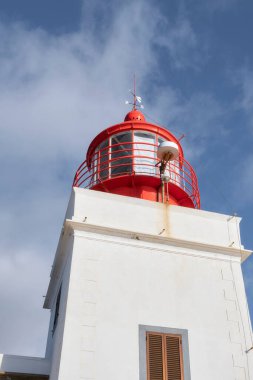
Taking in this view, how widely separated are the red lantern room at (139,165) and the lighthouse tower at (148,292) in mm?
86

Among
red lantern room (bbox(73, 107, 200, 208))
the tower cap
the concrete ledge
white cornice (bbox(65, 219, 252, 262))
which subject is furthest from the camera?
the tower cap

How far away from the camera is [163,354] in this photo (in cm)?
984

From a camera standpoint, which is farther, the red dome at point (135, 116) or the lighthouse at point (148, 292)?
the red dome at point (135, 116)

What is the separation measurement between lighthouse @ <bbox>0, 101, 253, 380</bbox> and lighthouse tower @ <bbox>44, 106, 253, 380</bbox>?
2 cm

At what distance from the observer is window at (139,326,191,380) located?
31.5 feet

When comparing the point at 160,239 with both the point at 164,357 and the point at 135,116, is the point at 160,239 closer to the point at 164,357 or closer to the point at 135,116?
the point at 164,357

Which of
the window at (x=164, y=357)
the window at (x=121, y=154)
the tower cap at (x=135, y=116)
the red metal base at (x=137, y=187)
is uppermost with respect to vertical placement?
the tower cap at (x=135, y=116)

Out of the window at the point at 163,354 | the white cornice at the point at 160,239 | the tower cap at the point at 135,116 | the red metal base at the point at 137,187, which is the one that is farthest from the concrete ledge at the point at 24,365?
the tower cap at the point at 135,116

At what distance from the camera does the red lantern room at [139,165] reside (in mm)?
13320

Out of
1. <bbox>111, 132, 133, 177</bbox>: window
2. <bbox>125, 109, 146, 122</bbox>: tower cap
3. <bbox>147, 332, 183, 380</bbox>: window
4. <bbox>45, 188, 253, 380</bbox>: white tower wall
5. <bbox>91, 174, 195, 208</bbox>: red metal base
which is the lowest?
<bbox>147, 332, 183, 380</bbox>: window

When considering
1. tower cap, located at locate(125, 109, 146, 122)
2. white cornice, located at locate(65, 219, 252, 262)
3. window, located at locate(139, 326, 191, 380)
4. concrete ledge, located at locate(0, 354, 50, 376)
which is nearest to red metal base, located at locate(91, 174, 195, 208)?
white cornice, located at locate(65, 219, 252, 262)

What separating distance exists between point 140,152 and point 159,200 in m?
1.66

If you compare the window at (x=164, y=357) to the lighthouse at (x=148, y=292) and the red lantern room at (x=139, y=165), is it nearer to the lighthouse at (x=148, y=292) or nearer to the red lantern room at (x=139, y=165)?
the lighthouse at (x=148, y=292)

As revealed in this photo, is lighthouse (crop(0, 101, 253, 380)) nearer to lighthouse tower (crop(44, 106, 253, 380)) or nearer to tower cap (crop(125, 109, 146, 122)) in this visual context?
lighthouse tower (crop(44, 106, 253, 380))
